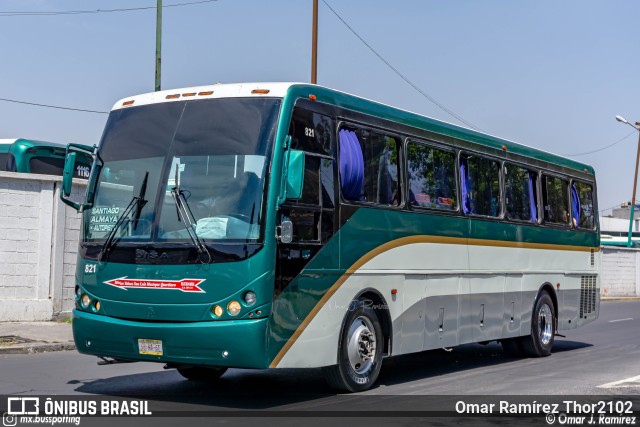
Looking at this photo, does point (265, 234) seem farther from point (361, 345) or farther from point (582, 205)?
point (582, 205)

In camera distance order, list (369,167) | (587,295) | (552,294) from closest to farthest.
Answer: (369,167)
(552,294)
(587,295)

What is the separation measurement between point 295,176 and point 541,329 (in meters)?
7.94

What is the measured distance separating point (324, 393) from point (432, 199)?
10.6 ft

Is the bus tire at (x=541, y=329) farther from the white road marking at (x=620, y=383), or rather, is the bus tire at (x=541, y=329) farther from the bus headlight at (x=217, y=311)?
the bus headlight at (x=217, y=311)

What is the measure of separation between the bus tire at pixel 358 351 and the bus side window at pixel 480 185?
3.03 meters

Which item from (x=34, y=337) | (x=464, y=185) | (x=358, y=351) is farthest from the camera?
(x=34, y=337)

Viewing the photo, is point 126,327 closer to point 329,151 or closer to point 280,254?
point 280,254

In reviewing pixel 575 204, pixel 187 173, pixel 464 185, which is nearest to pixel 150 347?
pixel 187 173

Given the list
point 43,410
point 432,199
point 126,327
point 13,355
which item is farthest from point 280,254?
point 13,355

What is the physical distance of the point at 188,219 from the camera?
30.6 feet

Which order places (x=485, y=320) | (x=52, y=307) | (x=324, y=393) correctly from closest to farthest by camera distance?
(x=324, y=393) < (x=485, y=320) < (x=52, y=307)

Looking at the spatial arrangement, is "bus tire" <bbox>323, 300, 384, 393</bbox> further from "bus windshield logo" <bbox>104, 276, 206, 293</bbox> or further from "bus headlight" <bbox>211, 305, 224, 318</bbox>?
"bus windshield logo" <bbox>104, 276, 206, 293</bbox>

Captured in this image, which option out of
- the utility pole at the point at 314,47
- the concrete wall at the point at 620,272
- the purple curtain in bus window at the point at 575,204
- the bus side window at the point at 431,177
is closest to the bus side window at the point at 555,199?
the purple curtain in bus window at the point at 575,204

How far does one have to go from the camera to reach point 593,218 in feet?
59.7
